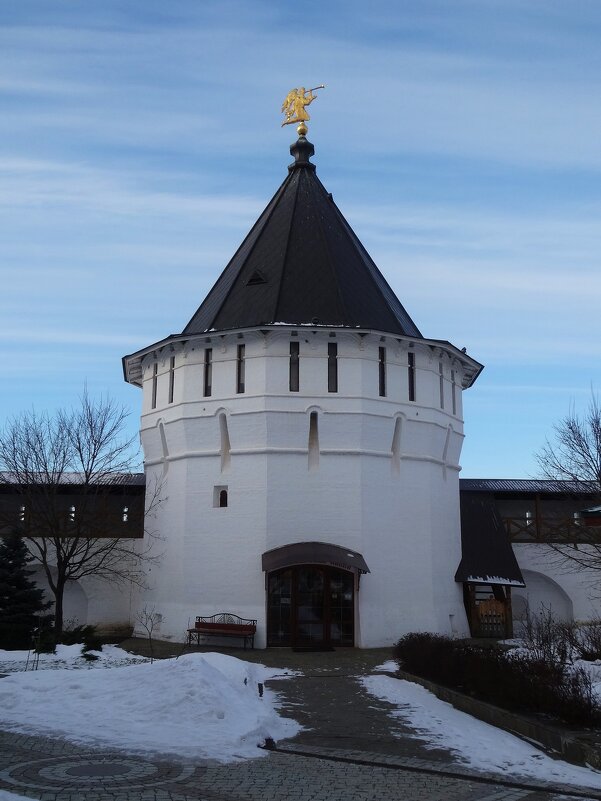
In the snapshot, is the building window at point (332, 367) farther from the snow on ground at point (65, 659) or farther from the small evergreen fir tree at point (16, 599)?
the small evergreen fir tree at point (16, 599)

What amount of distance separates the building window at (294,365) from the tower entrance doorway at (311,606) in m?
4.25

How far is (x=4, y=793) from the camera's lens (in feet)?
20.2

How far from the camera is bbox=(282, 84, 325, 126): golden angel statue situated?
2492 centimetres

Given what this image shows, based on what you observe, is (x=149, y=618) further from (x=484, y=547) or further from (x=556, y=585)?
(x=556, y=585)

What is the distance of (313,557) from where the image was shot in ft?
60.0

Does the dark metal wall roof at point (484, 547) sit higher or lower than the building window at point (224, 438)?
lower

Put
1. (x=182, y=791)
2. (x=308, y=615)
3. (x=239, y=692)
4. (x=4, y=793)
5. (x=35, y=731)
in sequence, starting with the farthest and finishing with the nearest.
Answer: (x=308, y=615)
(x=239, y=692)
(x=35, y=731)
(x=182, y=791)
(x=4, y=793)

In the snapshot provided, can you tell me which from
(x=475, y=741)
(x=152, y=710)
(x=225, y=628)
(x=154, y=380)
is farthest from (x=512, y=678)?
(x=154, y=380)

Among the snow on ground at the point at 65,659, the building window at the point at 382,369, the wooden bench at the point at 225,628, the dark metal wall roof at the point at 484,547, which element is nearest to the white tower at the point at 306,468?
the building window at the point at 382,369

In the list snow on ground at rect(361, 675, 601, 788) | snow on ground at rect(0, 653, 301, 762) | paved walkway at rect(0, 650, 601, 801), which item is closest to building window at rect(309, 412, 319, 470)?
snow on ground at rect(361, 675, 601, 788)

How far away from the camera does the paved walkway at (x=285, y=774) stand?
6.76 m

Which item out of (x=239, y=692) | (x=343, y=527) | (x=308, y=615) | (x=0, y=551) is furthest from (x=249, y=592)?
(x=239, y=692)

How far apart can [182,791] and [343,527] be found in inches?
500

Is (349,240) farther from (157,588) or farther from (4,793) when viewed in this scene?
(4,793)
